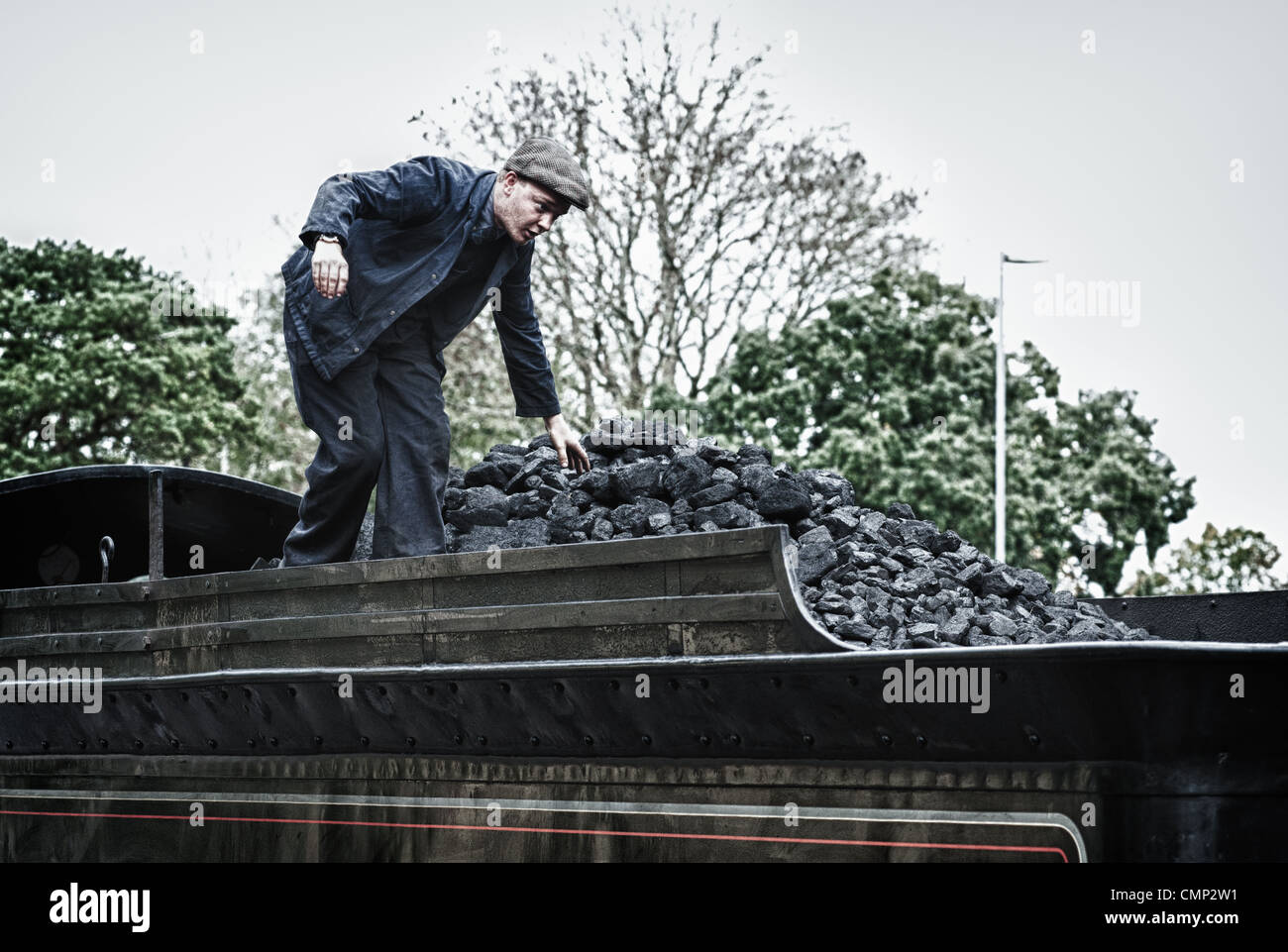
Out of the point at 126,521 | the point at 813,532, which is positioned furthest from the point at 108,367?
the point at 813,532

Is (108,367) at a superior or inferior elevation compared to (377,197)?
superior

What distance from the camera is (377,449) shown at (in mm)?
5207

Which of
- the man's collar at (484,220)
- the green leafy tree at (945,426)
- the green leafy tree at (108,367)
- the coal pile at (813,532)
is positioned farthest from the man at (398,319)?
the green leafy tree at (108,367)

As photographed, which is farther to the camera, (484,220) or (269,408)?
(269,408)

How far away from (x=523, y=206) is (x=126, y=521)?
7.65 ft

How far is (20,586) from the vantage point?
630 centimetres

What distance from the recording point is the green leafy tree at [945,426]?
73.8 ft

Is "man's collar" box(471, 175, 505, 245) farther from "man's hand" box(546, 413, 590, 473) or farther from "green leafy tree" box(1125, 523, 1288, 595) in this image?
"green leafy tree" box(1125, 523, 1288, 595)

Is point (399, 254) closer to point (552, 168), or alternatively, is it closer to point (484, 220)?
point (484, 220)

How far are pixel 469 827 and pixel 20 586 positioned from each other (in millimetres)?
2991

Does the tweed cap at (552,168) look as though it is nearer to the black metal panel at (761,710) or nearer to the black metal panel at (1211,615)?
the black metal panel at (761,710)

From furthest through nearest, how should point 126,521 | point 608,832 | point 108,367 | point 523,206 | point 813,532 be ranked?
point 108,367
point 126,521
point 523,206
point 813,532
point 608,832
